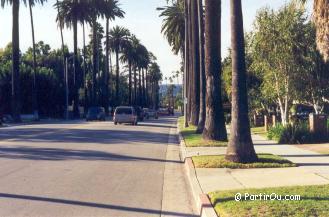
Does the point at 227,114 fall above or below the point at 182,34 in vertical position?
below

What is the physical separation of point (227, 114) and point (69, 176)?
37.6 meters

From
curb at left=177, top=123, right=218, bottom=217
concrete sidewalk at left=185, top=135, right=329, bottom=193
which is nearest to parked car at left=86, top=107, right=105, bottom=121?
concrete sidewalk at left=185, top=135, right=329, bottom=193

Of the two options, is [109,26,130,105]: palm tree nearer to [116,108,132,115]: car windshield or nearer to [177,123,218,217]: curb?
Result: [116,108,132,115]: car windshield

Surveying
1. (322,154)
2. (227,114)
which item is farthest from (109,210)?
(227,114)

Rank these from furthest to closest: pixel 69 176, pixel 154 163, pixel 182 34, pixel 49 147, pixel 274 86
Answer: pixel 182 34 → pixel 274 86 → pixel 49 147 → pixel 154 163 → pixel 69 176

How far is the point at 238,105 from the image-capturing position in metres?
17.5

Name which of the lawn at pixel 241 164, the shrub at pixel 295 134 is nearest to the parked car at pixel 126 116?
the shrub at pixel 295 134

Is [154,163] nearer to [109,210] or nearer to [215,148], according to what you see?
[215,148]

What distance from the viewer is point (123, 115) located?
53250mm

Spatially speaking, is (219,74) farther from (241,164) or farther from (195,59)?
(195,59)

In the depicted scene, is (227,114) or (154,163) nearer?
(154,163)

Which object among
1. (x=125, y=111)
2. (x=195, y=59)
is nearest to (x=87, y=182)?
(x=195, y=59)

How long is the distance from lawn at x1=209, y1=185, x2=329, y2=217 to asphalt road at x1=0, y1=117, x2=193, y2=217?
2.48 ft

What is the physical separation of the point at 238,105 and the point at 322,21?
7.26 metres
